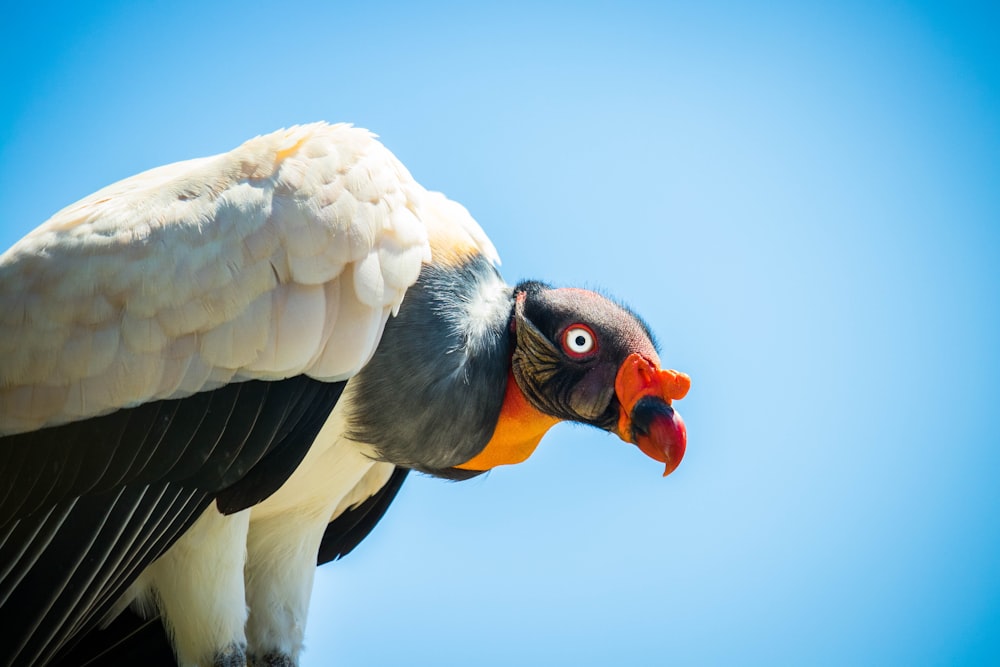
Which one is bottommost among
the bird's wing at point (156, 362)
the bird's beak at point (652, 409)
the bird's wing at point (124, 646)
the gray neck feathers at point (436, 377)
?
the bird's wing at point (124, 646)

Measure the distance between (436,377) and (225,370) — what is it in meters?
0.78

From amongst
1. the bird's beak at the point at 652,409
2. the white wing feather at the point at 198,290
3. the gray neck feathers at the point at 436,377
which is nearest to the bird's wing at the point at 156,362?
the white wing feather at the point at 198,290

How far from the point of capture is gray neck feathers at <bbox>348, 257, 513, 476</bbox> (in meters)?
4.46

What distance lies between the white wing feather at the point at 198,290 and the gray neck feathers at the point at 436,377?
191 millimetres

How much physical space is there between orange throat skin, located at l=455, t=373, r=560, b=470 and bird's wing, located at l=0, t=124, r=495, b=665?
79cm

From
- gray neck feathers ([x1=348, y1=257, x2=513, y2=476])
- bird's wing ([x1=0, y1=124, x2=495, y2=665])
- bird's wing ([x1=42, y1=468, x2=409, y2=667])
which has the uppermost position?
gray neck feathers ([x1=348, y1=257, x2=513, y2=476])

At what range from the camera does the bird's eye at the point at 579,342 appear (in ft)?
15.5

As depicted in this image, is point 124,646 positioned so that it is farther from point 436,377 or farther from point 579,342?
point 579,342

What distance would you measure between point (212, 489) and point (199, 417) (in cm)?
27

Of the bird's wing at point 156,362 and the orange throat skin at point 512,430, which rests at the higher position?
the orange throat skin at point 512,430

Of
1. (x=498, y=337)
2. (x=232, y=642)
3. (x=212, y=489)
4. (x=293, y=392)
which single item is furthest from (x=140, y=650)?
(x=498, y=337)

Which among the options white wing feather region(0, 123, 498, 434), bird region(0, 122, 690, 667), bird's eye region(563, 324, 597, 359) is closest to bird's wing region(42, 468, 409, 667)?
bird region(0, 122, 690, 667)

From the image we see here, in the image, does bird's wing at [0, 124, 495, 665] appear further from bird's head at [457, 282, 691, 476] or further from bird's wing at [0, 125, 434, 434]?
bird's head at [457, 282, 691, 476]

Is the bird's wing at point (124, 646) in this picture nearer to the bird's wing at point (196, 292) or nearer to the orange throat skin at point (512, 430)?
the bird's wing at point (196, 292)
